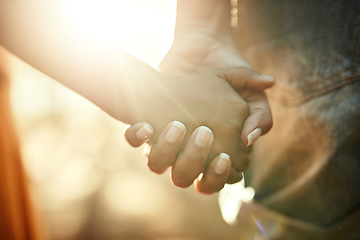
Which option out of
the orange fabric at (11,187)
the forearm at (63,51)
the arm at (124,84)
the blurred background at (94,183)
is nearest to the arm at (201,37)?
the arm at (124,84)

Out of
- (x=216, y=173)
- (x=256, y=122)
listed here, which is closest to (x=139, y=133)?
(x=216, y=173)

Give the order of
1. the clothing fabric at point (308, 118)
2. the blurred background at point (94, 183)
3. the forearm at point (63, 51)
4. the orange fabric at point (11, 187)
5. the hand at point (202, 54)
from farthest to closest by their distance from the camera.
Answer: the blurred background at point (94, 183) → the orange fabric at point (11, 187) → the hand at point (202, 54) → the clothing fabric at point (308, 118) → the forearm at point (63, 51)

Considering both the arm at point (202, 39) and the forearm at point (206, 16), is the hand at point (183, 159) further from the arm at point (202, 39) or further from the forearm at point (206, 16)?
the forearm at point (206, 16)

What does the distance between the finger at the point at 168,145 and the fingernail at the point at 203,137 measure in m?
0.06

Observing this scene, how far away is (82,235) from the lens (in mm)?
8305

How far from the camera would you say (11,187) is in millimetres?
1319

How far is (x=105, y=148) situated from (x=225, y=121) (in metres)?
11.1

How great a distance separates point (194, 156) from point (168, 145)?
118 mm

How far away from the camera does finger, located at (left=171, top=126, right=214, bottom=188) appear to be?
2.79 feet

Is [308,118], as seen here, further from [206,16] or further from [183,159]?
[206,16]

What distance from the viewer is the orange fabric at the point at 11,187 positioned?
126 centimetres

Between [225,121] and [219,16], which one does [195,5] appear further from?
[225,121]

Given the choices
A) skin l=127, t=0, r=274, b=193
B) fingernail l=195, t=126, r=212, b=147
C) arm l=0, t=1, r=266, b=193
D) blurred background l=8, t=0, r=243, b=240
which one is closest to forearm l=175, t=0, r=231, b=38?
Result: skin l=127, t=0, r=274, b=193

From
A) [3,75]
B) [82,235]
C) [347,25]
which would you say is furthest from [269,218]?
[82,235]
